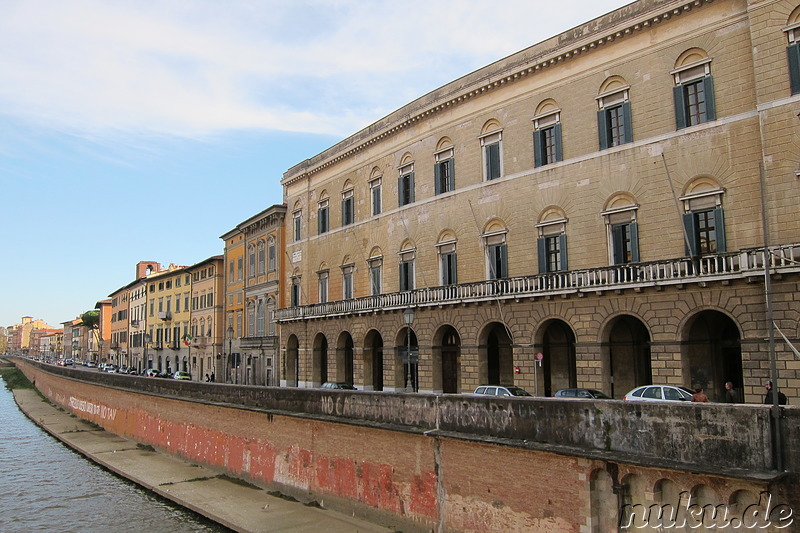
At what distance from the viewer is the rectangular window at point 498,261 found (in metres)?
31.5

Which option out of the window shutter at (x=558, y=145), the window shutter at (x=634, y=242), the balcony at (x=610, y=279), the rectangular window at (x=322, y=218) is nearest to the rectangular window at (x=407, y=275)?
the balcony at (x=610, y=279)

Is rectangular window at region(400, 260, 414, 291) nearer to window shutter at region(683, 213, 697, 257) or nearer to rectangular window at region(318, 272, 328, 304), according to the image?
rectangular window at region(318, 272, 328, 304)

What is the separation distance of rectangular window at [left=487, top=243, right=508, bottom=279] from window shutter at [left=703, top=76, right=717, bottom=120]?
1080 centimetres

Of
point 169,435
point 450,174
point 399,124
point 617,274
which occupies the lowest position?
point 169,435

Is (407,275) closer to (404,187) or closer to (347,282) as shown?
(404,187)

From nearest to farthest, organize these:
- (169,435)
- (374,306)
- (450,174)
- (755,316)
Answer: (755,316) → (169,435) → (450,174) → (374,306)

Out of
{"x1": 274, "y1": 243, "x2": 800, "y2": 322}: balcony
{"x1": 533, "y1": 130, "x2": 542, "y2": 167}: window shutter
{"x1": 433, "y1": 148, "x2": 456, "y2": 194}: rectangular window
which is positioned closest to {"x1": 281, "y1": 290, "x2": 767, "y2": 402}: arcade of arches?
{"x1": 274, "y1": 243, "x2": 800, "y2": 322}: balcony

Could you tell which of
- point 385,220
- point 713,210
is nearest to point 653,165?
point 713,210

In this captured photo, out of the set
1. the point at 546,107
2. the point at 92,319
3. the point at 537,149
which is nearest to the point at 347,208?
the point at 537,149

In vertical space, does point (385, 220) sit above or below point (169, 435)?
above

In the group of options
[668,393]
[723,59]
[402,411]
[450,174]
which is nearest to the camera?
[402,411]

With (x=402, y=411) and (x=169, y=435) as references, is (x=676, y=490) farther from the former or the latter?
(x=169, y=435)

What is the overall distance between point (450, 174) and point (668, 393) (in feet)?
60.9

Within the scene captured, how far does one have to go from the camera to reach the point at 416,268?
1459 inches
